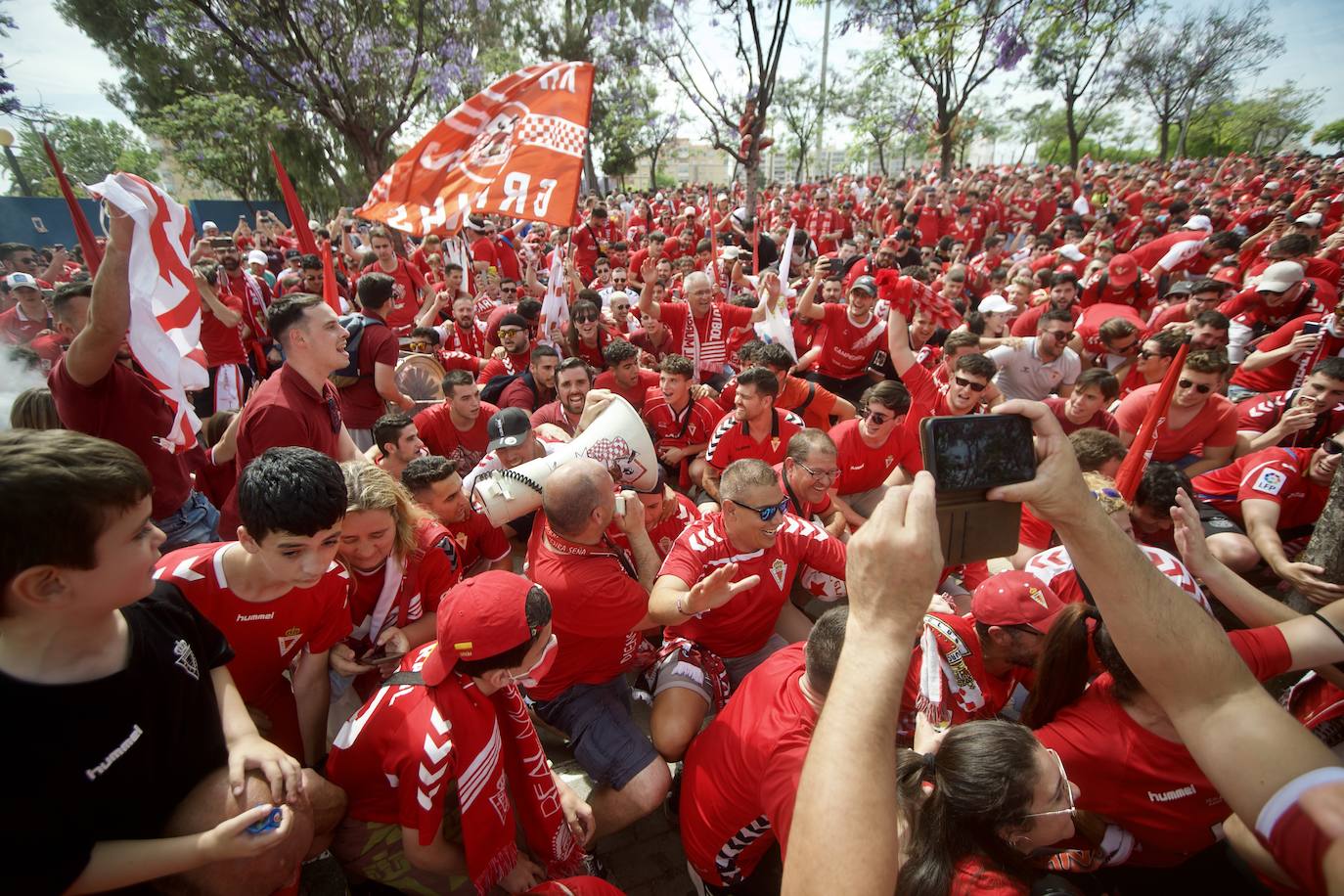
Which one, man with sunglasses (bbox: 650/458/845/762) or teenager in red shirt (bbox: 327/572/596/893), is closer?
teenager in red shirt (bbox: 327/572/596/893)

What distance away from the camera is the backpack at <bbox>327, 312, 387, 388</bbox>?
537 centimetres

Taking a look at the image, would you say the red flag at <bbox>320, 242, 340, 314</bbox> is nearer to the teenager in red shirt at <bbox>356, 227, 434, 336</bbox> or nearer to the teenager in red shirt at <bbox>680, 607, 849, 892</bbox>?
the teenager in red shirt at <bbox>356, 227, 434, 336</bbox>

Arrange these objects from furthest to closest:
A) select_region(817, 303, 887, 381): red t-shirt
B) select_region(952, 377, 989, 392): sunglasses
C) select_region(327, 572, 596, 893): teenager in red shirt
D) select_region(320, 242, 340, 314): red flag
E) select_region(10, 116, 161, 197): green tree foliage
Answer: select_region(10, 116, 161, 197): green tree foliage → select_region(817, 303, 887, 381): red t-shirt → select_region(320, 242, 340, 314): red flag → select_region(952, 377, 989, 392): sunglasses → select_region(327, 572, 596, 893): teenager in red shirt

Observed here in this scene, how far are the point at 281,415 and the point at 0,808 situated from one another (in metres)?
2.52

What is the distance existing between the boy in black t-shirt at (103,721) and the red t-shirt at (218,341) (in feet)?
19.6

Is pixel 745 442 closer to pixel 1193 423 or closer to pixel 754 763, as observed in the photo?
pixel 754 763

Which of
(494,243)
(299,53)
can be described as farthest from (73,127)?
(494,243)

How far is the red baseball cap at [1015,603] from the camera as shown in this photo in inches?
109

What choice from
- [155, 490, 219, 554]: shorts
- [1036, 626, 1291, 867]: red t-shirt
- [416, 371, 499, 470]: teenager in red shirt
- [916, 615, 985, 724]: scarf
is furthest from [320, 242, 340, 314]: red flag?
[1036, 626, 1291, 867]: red t-shirt

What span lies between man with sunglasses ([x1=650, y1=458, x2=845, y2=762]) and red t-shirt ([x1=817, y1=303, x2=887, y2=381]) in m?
Result: 3.89

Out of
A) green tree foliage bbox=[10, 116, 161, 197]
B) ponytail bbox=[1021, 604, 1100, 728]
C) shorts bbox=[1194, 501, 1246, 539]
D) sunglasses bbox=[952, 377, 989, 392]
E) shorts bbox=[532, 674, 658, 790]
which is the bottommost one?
shorts bbox=[532, 674, 658, 790]

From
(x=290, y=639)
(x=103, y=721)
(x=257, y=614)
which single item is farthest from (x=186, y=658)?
(x=290, y=639)

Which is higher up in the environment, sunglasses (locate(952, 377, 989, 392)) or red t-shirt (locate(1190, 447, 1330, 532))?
sunglasses (locate(952, 377, 989, 392))

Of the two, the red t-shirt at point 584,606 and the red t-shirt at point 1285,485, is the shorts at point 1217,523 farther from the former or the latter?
the red t-shirt at point 584,606
